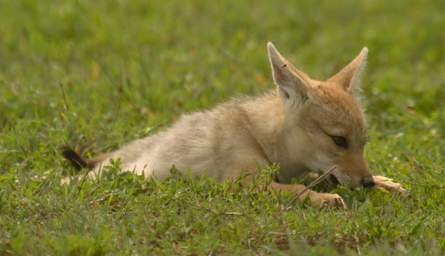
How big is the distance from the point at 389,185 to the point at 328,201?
71 cm

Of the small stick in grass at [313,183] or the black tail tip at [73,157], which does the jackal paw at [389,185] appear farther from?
the black tail tip at [73,157]

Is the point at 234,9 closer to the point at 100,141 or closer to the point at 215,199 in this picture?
the point at 100,141

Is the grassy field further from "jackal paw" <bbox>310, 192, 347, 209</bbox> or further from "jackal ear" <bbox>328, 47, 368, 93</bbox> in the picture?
"jackal ear" <bbox>328, 47, 368, 93</bbox>

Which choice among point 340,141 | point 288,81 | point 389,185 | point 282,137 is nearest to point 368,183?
point 389,185

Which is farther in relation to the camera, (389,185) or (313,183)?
(389,185)

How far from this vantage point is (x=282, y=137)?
23.1ft

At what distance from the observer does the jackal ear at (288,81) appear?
6.88 metres

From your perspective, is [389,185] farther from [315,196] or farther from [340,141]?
[315,196]

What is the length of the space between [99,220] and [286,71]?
1.93 m

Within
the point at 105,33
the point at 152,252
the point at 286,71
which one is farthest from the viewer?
the point at 105,33

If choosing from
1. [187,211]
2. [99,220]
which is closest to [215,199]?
[187,211]

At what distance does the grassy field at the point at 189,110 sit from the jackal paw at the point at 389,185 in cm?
10

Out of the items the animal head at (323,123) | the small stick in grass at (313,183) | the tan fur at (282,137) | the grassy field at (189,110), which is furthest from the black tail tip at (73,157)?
the small stick in grass at (313,183)

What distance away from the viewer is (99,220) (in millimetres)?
5793
